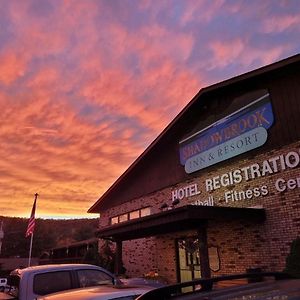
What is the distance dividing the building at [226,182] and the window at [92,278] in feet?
14.0

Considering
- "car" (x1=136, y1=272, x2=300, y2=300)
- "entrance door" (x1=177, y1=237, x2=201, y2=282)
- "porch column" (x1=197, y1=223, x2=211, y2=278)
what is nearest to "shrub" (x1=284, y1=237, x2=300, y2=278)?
"porch column" (x1=197, y1=223, x2=211, y2=278)

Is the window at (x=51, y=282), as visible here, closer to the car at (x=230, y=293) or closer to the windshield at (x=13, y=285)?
the windshield at (x=13, y=285)

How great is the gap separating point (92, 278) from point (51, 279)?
→ 88 centimetres

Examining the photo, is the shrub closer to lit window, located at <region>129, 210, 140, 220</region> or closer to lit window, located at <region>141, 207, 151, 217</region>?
lit window, located at <region>141, 207, 151, 217</region>

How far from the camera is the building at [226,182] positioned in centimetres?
1266

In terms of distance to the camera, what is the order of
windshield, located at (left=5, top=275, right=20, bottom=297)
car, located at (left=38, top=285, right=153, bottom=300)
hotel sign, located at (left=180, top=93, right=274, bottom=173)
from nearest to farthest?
car, located at (left=38, top=285, right=153, bottom=300), windshield, located at (left=5, top=275, right=20, bottom=297), hotel sign, located at (left=180, top=93, right=274, bottom=173)

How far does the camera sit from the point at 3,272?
132ft

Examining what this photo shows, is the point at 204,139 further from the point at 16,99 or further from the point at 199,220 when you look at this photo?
the point at 16,99

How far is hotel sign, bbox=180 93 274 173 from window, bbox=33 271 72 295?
350 inches

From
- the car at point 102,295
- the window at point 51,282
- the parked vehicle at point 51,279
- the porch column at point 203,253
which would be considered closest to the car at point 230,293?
the car at point 102,295

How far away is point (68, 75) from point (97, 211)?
1186 cm

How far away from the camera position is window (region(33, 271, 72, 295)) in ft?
24.9

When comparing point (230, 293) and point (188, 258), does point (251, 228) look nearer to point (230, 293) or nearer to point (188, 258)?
point (188, 258)

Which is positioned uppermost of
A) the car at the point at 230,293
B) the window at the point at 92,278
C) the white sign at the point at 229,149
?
the white sign at the point at 229,149
